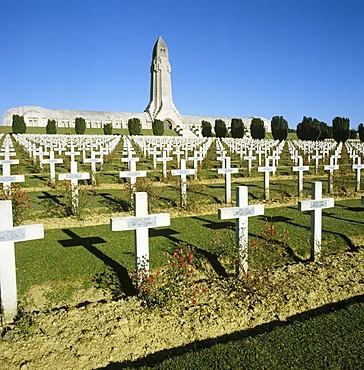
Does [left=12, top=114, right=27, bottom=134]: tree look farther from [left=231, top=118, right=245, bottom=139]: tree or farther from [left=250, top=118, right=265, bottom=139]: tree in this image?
[left=250, top=118, right=265, bottom=139]: tree

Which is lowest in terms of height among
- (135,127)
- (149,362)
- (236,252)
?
(149,362)

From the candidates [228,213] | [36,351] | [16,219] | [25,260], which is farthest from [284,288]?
[16,219]

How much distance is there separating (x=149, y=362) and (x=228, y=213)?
1884 mm

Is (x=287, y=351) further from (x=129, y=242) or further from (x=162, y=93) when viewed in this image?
(x=162, y=93)

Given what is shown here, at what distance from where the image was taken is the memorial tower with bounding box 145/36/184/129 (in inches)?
2265

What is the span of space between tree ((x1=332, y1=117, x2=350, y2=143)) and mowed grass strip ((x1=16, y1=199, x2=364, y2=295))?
34.9 meters

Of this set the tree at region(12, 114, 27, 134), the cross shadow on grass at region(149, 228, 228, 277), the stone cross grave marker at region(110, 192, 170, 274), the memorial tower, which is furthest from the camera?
the memorial tower

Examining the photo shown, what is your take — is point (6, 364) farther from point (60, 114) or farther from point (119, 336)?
point (60, 114)

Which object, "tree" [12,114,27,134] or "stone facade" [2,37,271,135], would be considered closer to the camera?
"tree" [12,114,27,134]

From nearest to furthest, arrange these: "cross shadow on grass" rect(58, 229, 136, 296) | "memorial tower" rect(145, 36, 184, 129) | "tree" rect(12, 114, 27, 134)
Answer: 1. "cross shadow on grass" rect(58, 229, 136, 296)
2. "tree" rect(12, 114, 27, 134)
3. "memorial tower" rect(145, 36, 184, 129)

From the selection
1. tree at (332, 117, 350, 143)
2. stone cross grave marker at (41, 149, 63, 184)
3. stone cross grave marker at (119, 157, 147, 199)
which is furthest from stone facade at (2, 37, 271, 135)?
stone cross grave marker at (119, 157, 147, 199)

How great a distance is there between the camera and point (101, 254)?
491 cm

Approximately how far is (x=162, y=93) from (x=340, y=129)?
2787 cm

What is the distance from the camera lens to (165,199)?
28.2ft
